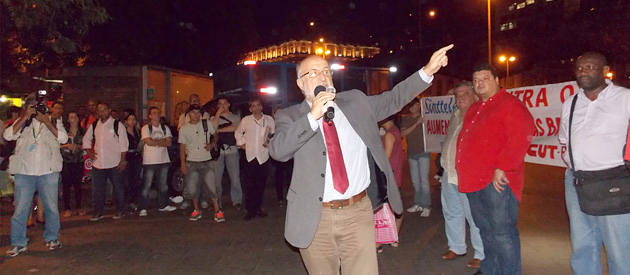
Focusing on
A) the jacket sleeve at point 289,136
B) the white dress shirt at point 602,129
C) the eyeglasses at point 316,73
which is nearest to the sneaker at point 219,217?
the jacket sleeve at point 289,136

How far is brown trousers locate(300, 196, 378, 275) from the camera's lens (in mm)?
3018

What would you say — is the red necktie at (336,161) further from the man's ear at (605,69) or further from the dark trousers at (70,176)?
the dark trousers at (70,176)

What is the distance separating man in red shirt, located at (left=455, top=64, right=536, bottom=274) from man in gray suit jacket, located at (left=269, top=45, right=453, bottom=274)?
55.3 inches

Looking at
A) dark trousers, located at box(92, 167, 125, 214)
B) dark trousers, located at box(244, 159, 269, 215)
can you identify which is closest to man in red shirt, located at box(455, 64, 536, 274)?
dark trousers, located at box(244, 159, 269, 215)

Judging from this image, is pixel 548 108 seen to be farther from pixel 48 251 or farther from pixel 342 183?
pixel 48 251

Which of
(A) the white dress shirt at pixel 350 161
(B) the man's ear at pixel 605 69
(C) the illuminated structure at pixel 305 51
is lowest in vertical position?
(A) the white dress shirt at pixel 350 161

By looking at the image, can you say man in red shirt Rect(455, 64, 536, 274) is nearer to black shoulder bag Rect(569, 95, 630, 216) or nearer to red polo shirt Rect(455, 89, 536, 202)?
red polo shirt Rect(455, 89, 536, 202)

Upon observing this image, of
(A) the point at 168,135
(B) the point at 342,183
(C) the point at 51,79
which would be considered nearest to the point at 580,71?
(B) the point at 342,183

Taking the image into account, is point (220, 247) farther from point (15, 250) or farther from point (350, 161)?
point (350, 161)

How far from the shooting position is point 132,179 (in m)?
9.12

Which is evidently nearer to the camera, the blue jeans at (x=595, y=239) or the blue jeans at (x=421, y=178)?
the blue jeans at (x=595, y=239)

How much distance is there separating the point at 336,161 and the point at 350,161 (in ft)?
0.39

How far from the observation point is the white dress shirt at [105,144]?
8.12 metres

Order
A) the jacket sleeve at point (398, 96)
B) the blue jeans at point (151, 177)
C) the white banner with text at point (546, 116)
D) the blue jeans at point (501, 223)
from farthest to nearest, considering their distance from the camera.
A: the blue jeans at point (151, 177) → the white banner with text at point (546, 116) → the blue jeans at point (501, 223) → the jacket sleeve at point (398, 96)
